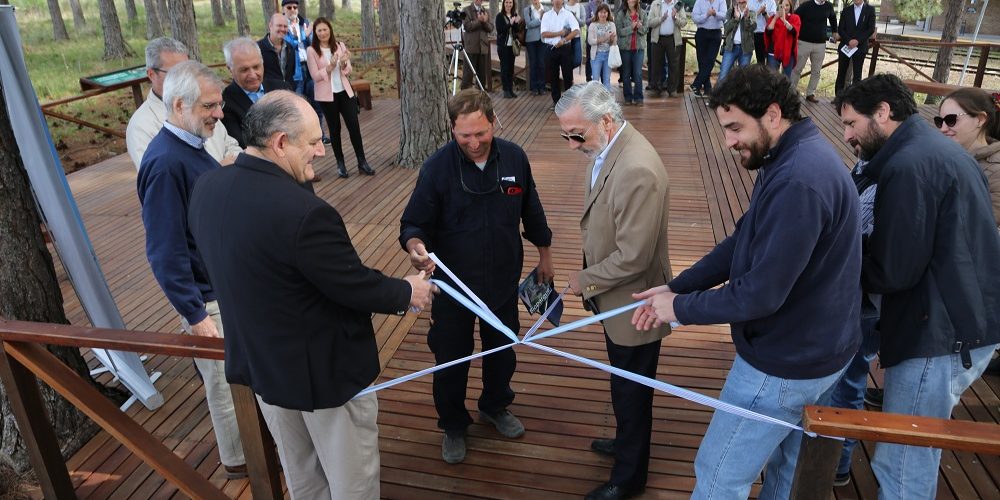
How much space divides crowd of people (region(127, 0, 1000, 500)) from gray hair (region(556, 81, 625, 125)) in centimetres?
Result: 1

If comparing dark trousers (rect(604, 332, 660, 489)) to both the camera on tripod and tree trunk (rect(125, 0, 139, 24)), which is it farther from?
tree trunk (rect(125, 0, 139, 24))

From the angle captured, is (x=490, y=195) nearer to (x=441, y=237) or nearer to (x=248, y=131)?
(x=441, y=237)

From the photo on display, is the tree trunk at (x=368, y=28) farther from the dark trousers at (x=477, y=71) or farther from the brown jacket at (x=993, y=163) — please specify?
the brown jacket at (x=993, y=163)

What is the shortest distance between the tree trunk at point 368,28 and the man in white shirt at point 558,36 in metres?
7.92

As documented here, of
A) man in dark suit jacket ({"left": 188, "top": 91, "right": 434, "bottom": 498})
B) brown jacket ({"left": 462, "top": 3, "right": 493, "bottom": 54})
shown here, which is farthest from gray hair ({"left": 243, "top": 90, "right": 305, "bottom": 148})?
brown jacket ({"left": 462, "top": 3, "right": 493, "bottom": 54})

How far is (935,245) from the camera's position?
1.80 meters

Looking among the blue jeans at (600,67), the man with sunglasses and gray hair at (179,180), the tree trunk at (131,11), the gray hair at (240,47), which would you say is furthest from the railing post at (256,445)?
the tree trunk at (131,11)

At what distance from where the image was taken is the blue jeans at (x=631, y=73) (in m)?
9.03

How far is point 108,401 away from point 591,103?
6.05 ft

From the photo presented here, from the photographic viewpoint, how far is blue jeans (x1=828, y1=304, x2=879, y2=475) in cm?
233

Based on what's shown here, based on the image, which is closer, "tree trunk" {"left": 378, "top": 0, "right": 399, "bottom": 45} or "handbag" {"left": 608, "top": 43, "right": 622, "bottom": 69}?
"handbag" {"left": 608, "top": 43, "right": 622, "bottom": 69}

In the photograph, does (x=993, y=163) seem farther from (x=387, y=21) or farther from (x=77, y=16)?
(x=77, y=16)

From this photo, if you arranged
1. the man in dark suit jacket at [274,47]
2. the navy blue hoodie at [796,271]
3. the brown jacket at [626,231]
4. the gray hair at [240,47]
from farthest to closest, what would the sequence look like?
1. the man in dark suit jacket at [274,47]
2. the gray hair at [240,47]
3. the brown jacket at [626,231]
4. the navy blue hoodie at [796,271]

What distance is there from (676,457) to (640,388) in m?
0.55
